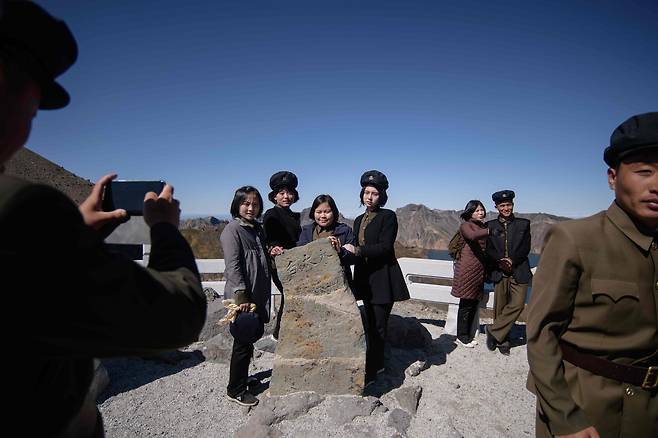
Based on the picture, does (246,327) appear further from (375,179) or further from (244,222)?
(375,179)

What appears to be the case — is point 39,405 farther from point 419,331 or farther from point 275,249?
point 419,331

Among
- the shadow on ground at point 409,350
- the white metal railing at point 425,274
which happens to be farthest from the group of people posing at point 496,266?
the white metal railing at point 425,274

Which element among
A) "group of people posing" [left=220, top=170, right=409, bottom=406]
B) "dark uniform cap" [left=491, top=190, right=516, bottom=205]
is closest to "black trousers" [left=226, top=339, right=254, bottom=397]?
"group of people posing" [left=220, top=170, right=409, bottom=406]

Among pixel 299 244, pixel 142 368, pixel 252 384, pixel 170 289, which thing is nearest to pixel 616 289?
pixel 170 289

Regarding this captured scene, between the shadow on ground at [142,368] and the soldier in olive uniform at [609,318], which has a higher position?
the soldier in olive uniform at [609,318]

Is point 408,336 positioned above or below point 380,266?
below

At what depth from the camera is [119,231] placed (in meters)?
Answer: 1.18

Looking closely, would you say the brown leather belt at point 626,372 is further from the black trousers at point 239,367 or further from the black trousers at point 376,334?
the black trousers at point 239,367

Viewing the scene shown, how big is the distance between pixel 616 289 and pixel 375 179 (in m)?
2.53

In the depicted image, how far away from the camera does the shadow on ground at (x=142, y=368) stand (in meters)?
3.60

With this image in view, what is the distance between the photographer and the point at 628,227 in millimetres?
1480

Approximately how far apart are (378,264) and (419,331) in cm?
168

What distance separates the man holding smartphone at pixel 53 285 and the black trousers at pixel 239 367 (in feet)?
7.94

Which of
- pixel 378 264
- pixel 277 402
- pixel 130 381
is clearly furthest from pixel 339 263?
pixel 130 381
